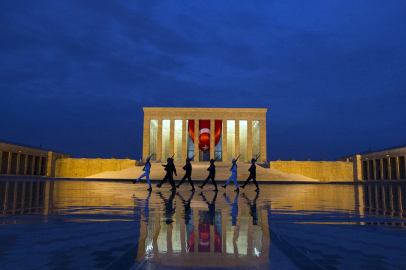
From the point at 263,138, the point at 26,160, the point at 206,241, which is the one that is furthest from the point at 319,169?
the point at 206,241

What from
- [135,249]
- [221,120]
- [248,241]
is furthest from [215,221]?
[221,120]

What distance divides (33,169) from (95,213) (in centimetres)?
4369

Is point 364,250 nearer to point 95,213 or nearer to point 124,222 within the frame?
point 124,222

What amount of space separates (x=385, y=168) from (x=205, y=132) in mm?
26778

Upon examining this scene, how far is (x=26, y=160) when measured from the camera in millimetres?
40281

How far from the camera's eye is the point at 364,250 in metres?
2.93

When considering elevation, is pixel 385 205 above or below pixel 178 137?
below

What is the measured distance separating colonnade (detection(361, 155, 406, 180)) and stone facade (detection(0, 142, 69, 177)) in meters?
46.6

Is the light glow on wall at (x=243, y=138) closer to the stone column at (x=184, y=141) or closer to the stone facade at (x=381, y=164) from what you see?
the stone column at (x=184, y=141)

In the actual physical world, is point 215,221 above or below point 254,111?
below

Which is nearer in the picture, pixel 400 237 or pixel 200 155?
pixel 400 237

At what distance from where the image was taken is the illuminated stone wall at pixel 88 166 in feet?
136

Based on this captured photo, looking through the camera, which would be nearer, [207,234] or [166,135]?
[207,234]

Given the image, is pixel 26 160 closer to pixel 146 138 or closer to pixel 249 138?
pixel 146 138
